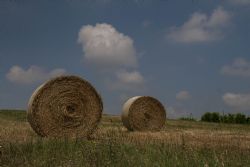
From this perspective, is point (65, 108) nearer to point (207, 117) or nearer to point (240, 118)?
point (207, 117)

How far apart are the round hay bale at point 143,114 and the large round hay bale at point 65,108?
4493 millimetres

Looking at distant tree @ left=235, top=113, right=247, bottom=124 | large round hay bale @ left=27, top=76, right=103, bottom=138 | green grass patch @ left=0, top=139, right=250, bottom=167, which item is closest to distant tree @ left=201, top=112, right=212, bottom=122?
distant tree @ left=235, top=113, right=247, bottom=124

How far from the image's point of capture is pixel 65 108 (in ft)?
44.4

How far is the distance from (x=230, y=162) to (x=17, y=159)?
121 inches

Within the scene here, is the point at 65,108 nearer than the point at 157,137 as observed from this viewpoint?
No

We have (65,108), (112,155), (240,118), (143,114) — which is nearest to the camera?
(112,155)

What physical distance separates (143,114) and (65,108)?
5730 millimetres

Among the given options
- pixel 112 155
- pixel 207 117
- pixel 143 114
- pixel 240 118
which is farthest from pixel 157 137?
pixel 240 118

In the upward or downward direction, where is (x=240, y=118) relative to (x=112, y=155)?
upward

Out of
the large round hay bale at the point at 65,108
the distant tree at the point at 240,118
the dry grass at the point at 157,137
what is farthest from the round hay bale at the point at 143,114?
the distant tree at the point at 240,118

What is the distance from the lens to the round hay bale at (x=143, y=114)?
60.3 ft

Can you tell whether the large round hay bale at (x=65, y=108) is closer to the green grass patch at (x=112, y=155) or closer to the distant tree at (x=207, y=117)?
the green grass patch at (x=112, y=155)

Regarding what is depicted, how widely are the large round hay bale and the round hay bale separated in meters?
4.49

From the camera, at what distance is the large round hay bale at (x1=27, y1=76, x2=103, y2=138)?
13.0 meters
